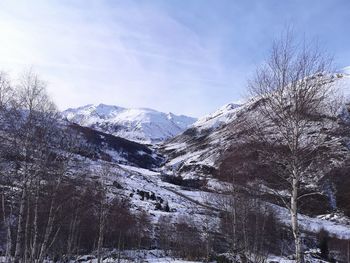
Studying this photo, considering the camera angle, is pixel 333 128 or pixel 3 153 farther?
pixel 3 153

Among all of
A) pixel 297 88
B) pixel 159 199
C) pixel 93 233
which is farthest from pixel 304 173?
pixel 159 199

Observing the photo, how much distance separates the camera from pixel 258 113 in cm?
1892

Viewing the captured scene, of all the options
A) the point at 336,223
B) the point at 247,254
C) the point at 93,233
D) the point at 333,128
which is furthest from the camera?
the point at 336,223

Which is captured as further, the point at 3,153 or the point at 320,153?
the point at 3,153

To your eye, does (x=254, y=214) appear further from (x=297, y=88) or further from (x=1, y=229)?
(x=1, y=229)

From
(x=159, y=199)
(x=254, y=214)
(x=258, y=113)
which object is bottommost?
(x=254, y=214)

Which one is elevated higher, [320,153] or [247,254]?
[320,153]

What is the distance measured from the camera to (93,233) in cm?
6900

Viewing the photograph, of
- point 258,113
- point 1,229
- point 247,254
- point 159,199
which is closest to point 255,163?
point 258,113

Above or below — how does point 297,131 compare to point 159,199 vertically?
below

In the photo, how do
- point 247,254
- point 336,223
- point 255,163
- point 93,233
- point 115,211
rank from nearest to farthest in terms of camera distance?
point 255,163 → point 247,254 → point 115,211 → point 93,233 → point 336,223

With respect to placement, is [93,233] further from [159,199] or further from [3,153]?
[159,199]

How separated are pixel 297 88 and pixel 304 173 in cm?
383

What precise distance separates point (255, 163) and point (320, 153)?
11.5ft
